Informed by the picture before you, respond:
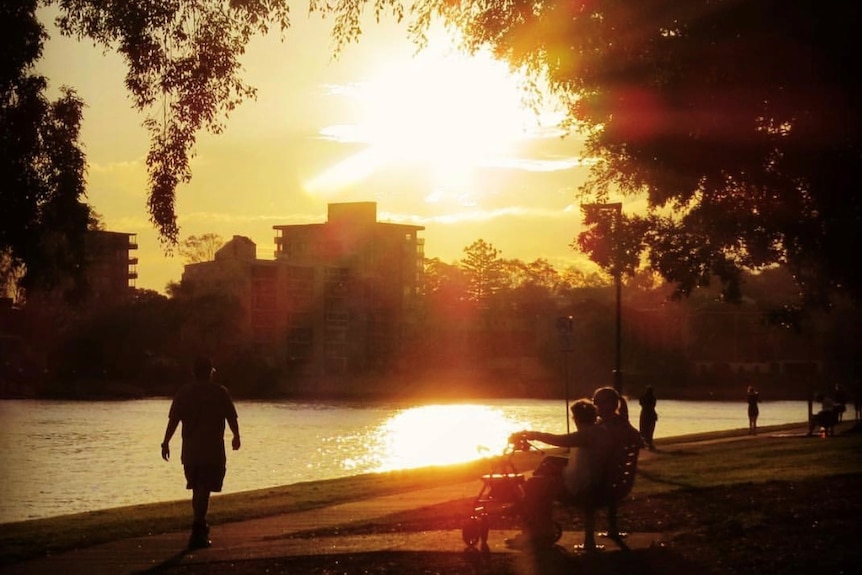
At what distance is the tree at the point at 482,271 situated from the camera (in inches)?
7318

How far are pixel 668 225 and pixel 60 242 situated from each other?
974 cm

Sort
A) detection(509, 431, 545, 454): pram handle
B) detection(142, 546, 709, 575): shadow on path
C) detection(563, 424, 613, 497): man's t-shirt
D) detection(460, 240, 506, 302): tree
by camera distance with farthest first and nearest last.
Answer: detection(460, 240, 506, 302): tree, detection(563, 424, 613, 497): man's t-shirt, detection(509, 431, 545, 454): pram handle, detection(142, 546, 709, 575): shadow on path

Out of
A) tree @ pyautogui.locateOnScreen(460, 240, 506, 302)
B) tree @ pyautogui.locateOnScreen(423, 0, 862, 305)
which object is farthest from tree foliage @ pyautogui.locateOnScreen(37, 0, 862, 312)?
tree @ pyautogui.locateOnScreen(460, 240, 506, 302)

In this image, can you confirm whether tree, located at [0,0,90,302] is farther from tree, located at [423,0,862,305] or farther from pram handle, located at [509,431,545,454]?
pram handle, located at [509,431,545,454]

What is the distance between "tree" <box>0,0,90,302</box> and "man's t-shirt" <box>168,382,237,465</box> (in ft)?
10.9

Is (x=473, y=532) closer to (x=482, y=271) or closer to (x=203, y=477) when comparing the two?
(x=203, y=477)

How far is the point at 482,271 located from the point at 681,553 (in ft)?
594

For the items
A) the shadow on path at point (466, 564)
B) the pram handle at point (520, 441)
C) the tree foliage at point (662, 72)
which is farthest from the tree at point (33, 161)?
the pram handle at point (520, 441)

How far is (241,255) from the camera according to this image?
5807 inches

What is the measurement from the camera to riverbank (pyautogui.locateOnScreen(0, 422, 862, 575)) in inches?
446

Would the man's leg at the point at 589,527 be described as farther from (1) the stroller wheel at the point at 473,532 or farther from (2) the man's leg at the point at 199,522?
(2) the man's leg at the point at 199,522

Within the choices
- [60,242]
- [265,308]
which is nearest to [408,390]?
[265,308]

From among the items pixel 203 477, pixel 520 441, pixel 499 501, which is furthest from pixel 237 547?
pixel 520 441

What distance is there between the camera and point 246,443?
5688 centimetres
